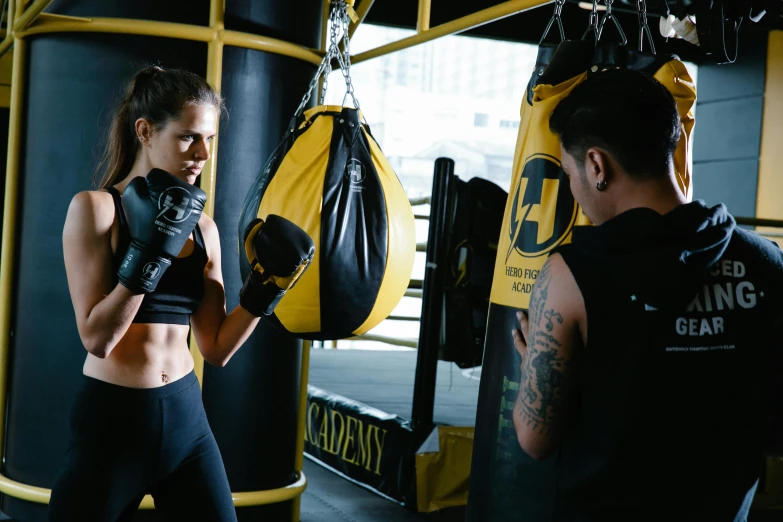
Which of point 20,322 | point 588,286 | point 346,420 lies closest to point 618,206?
point 588,286

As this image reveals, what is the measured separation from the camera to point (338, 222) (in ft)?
6.12

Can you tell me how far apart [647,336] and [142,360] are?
1.00 metres

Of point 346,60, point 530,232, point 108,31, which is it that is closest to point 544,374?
point 530,232

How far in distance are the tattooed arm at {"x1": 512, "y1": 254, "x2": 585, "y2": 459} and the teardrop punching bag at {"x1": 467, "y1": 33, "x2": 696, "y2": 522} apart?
54 cm

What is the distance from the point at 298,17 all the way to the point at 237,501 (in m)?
1.60

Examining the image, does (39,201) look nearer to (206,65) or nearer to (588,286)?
(206,65)

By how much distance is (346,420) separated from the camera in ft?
12.5

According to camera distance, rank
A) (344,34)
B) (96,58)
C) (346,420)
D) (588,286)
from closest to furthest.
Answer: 1. (588,286)
2. (344,34)
3. (96,58)
4. (346,420)

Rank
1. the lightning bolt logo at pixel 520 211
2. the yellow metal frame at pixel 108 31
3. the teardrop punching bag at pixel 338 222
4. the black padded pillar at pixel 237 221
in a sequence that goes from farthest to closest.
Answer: the black padded pillar at pixel 237 221, the yellow metal frame at pixel 108 31, the teardrop punching bag at pixel 338 222, the lightning bolt logo at pixel 520 211

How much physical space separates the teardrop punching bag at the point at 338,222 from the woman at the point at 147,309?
0.20 m

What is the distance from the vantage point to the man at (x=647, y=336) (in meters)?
1.03

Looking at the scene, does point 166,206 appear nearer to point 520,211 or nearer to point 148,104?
point 148,104

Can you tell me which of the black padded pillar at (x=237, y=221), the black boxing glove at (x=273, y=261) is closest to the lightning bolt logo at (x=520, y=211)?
the black boxing glove at (x=273, y=261)

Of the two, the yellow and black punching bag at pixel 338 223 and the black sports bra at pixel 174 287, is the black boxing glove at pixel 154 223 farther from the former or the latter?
the yellow and black punching bag at pixel 338 223
